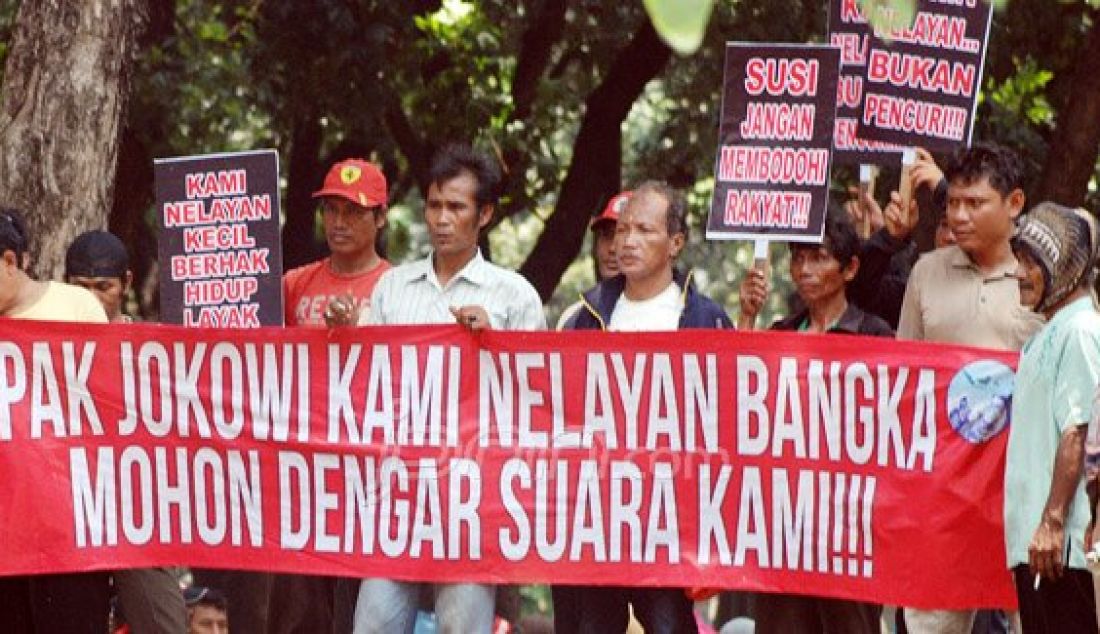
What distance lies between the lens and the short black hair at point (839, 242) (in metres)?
9.37

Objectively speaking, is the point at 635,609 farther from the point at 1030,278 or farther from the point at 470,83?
the point at 470,83

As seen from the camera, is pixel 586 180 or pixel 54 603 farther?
pixel 586 180

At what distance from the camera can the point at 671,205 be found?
9.26 metres

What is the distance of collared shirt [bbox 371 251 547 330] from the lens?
915 centimetres

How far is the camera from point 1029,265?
807cm

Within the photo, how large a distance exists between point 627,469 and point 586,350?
451mm

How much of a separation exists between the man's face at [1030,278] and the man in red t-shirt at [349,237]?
9.66 feet

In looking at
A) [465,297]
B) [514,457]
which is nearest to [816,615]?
[514,457]

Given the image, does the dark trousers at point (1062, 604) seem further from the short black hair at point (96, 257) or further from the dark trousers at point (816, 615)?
the short black hair at point (96, 257)

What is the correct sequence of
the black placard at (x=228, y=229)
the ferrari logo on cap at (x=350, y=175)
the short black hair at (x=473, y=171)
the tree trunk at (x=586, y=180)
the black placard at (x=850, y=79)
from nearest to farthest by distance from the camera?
1. the short black hair at (x=473, y=171)
2. the ferrari logo on cap at (x=350, y=175)
3. the black placard at (x=228, y=229)
4. the black placard at (x=850, y=79)
5. the tree trunk at (x=586, y=180)

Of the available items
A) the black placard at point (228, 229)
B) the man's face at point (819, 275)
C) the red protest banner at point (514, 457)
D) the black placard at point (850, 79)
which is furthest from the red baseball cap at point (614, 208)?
the black placard at point (228, 229)

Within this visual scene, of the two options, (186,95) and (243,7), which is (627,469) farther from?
(243,7)

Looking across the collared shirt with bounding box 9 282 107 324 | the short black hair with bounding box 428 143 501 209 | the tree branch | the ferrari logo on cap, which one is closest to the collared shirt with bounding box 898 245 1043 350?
the short black hair with bounding box 428 143 501 209

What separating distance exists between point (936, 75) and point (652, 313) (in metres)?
1.86
